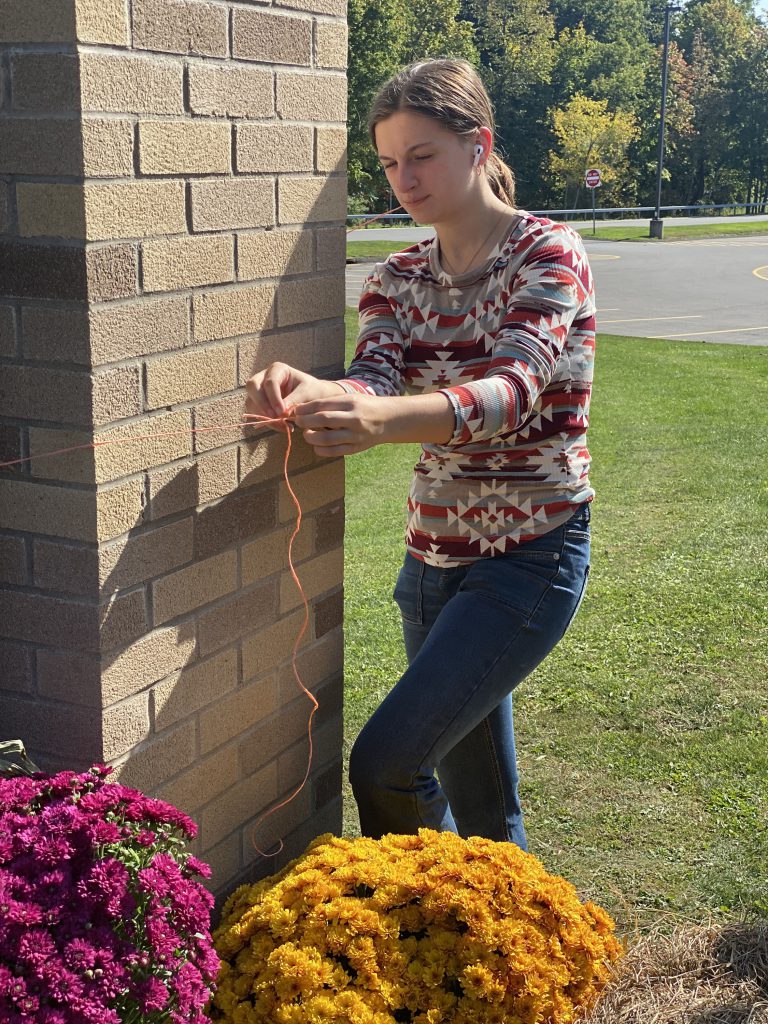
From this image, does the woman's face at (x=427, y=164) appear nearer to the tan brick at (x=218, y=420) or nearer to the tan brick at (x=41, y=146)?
the tan brick at (x=218, y=420)

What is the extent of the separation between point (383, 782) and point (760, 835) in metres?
1.74

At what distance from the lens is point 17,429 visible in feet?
6.65

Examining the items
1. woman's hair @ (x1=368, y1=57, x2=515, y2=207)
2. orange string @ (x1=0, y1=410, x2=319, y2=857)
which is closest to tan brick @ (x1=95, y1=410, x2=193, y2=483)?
orange string @ (x1=0, y1=410, x2=319, y2=857)

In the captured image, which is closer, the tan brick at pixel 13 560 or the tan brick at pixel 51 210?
the tan brick at pixel 51 210

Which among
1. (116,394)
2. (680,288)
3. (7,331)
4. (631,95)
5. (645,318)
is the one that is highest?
(631,95)

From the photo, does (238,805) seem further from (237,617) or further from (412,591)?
(412,591)

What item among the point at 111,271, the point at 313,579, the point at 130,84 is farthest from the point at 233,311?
the point at 313,579

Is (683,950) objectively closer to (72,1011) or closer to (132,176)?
(72,1011)

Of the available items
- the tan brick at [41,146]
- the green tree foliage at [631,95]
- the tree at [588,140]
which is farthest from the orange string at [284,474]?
the tree at [588,140]

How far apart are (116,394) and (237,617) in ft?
2.19

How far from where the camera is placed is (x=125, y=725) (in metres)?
2.15

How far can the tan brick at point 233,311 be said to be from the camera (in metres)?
2.24

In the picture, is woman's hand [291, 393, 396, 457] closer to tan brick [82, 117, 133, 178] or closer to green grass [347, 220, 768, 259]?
tan brick [82, 117, 133, 178]

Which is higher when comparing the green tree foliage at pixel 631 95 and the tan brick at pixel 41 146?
the green tree foliage at pixel 631 95
